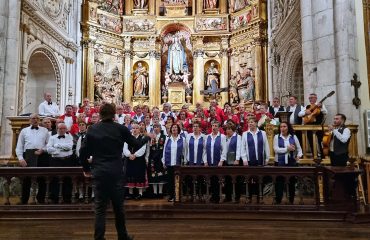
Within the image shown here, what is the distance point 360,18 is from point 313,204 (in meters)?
4.67

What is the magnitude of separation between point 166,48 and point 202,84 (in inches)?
97.7

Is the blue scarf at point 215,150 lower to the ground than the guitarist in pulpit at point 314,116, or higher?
lower

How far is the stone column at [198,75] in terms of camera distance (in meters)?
16.1

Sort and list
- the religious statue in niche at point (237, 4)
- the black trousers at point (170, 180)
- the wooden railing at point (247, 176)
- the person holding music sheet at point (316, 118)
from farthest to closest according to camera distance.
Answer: the religious statue in niche at point (237, 4)
the person holding music sheet at point (316, 118)
the black trousers at point (170, 180)
the wooden railing at point (247, 176)

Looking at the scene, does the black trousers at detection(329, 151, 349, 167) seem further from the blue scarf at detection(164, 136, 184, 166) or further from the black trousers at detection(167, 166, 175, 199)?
the black trousers at detection(167, 166, 175, 199)

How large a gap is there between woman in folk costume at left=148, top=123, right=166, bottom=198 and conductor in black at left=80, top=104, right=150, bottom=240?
3343mm

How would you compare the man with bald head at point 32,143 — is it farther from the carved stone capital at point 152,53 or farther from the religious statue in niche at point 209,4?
the religious statue in niche at point 209,4

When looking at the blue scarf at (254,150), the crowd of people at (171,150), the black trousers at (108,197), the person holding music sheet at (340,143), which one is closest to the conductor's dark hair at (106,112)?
the black trousers at (108,197)

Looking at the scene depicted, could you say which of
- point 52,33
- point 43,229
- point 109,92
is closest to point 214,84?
point 109,92

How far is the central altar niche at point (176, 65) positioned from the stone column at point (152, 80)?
398 mm

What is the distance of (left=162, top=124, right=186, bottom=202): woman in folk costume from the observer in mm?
6805

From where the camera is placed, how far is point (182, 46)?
17.2m

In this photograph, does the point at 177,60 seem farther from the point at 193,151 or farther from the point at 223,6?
the point at 193,151

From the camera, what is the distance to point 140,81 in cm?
1642
